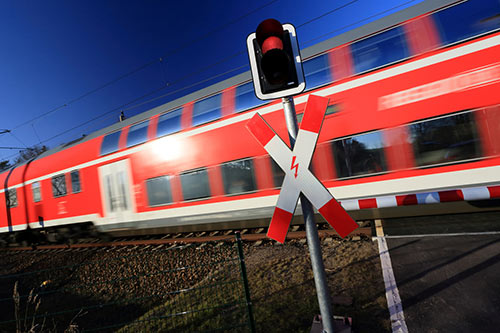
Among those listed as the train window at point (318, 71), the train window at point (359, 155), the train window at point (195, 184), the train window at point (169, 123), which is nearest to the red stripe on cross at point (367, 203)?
the train window at point (359, 155)

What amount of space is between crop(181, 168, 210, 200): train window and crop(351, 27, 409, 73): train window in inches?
161

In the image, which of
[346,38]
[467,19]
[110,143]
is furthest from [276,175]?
[110,143]

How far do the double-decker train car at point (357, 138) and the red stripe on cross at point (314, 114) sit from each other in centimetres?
168

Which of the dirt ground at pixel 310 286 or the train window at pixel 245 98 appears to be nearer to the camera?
the dirt ground at pixel 310 286

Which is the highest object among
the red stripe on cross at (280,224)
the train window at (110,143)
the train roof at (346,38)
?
the train roof at (346,38)

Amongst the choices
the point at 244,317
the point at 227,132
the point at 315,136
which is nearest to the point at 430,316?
the point at 244,317

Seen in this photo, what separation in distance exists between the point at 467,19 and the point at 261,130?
4.50 meters

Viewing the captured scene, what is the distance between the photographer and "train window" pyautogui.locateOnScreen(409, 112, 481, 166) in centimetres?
381

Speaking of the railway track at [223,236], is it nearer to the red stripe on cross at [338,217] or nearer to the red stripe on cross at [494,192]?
the red stripe on cross at [494,192]

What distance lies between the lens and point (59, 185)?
802 cm

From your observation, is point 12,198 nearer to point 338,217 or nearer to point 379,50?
point 338,217

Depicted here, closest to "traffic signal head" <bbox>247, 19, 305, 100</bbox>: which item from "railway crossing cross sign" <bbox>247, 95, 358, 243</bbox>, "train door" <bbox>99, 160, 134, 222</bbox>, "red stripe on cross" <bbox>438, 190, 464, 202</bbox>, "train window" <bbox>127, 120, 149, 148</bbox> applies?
"railway crossing cross sign" <bbox>247, 95, 358, 243</bbox>

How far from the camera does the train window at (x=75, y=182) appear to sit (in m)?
7.51

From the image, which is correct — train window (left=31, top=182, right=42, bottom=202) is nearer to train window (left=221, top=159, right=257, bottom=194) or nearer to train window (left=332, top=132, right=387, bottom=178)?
train window (left=221, top=159, right=257, bottom=194)
